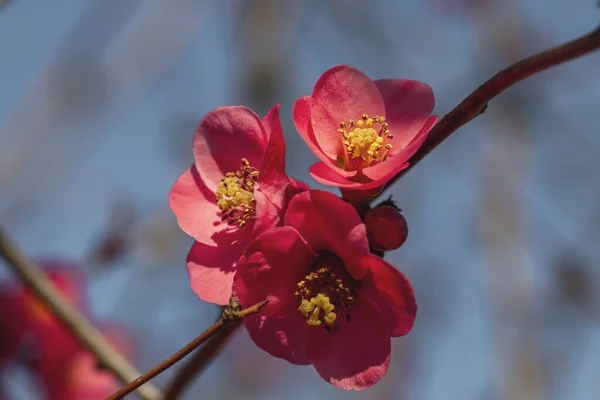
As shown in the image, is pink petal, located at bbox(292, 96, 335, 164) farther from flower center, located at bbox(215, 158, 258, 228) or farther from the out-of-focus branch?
the out-of-focus branch

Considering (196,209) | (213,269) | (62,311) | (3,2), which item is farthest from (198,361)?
(3,2)

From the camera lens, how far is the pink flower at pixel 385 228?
3.67ft

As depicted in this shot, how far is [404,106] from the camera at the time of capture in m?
1.35

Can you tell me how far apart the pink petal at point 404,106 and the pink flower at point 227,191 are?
277 millimetres

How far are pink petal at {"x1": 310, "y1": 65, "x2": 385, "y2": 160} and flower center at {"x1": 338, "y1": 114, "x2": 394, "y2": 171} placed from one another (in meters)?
0.02

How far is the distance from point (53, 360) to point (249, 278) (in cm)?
147

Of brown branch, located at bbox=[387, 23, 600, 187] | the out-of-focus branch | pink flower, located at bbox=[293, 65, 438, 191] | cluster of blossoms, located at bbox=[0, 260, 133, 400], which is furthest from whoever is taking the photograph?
cluster of blossoms, located at bbox=[0, 260, 133, 400]

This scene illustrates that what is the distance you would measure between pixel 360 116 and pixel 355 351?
51 cm

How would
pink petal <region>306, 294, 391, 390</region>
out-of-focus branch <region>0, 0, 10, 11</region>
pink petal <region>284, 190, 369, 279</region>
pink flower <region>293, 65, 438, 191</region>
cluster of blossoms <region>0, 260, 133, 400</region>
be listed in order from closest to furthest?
pink petal <region>284, 190, 369, 279</region> → pink petal <region>306, 294, 391, 390</region> → pink flower <region>293, 65, 438, 191</region> → out-of-focus branch <region>0, 0, 10, 11</region> → cluster of blossoms <region>0, 260, 133, 400</region>

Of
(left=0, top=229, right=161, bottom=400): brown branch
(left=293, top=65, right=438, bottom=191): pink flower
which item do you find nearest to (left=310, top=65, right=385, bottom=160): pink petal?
(left=293, top=65, right=438, bottom=191): pink flower

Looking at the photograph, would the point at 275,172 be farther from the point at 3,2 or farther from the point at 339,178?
the point at 3,2

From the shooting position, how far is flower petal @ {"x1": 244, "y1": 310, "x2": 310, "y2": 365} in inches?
46.0

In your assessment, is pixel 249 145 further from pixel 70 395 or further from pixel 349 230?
pixel 70 395

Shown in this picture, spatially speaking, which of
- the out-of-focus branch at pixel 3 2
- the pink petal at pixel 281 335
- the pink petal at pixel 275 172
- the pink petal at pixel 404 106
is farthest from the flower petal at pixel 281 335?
the out-of-focus branch at pixel 3 2
